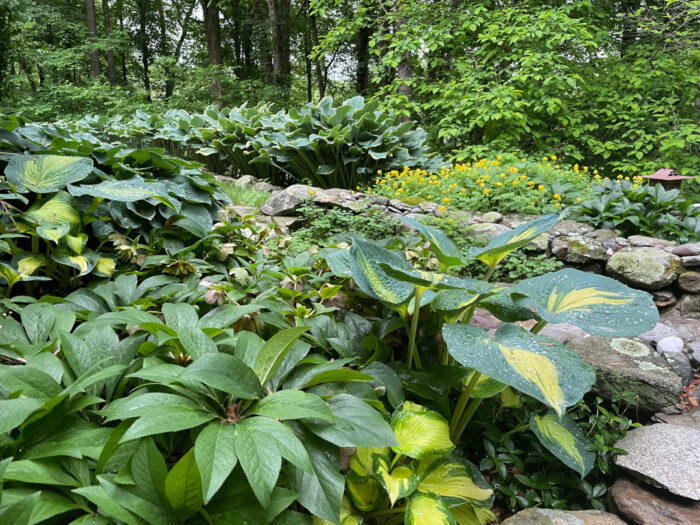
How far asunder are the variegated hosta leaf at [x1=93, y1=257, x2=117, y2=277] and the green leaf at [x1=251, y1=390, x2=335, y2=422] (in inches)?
53.5

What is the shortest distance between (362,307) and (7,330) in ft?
3.93

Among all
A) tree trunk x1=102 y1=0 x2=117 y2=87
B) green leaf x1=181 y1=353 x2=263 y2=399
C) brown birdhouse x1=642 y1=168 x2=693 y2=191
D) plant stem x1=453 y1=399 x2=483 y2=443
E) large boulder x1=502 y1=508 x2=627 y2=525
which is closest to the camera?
green leaf x1=181 y1=353 x2=263 y2=399

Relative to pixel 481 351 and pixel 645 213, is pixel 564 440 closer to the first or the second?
pixel 481 351

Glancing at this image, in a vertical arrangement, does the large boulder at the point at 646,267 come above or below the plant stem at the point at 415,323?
below

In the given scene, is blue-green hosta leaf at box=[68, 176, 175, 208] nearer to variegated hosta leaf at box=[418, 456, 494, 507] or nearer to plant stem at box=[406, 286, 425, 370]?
plant stem at box=[406, 286, 425, 370]

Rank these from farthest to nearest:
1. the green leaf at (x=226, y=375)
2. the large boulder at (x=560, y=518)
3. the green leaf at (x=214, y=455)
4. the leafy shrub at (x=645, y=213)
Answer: the leafy shrub at (x=645, y=213) < the large boulder at (x=560, y=518) < the green leaf at (x=226, y=375) < the green leaf at (x=214, y=455)

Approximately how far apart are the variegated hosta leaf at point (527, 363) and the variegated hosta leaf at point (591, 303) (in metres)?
0.08

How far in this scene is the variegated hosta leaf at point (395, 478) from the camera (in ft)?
3.08

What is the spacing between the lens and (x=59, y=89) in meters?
11.8

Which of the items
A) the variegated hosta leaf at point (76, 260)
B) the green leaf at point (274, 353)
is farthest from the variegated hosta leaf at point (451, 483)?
the variegated hosta leaf at point (76, 260)

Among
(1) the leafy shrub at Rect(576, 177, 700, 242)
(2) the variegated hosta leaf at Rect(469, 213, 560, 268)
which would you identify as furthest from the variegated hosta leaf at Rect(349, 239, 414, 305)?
(1) the leafy shrub at Rect(576, 177, 700, 242)

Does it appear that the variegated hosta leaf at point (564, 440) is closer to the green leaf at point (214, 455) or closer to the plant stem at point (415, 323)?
the plant stem at point (415, 323)

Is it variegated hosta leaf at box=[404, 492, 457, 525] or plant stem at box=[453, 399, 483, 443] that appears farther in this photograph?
plant stem at box=[453, 399, 483, 443]

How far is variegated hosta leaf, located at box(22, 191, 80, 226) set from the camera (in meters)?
1.73
